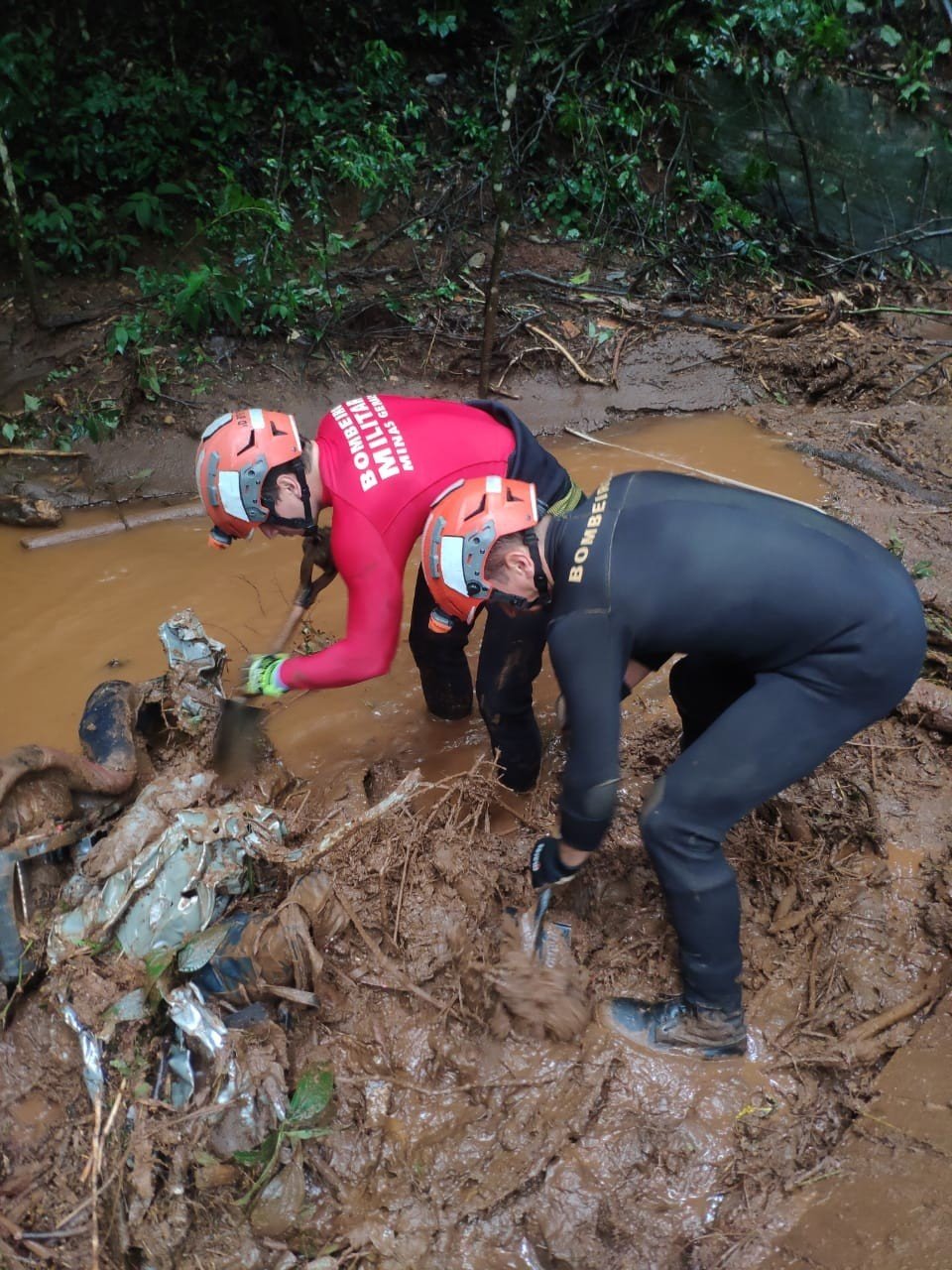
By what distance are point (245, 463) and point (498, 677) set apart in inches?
42.8

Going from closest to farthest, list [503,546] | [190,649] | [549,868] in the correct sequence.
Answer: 1. [503,546]
2. [549,868]
3. [190,649]

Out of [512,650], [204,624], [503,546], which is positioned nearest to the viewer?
[503,546]

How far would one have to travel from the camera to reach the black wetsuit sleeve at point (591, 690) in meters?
2.20

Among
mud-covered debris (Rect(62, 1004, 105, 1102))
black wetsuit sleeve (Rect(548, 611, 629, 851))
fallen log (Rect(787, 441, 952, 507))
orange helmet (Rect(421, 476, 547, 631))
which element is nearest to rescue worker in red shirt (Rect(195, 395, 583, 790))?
orange helmet (Rect(421, 476, 547, 631))

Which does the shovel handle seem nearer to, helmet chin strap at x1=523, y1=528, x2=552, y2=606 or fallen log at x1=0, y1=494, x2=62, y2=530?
helmet chin strap at x1=523, y1=528, x2=552, y2=606

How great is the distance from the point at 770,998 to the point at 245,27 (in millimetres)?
A: 8154

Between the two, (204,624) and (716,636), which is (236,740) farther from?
(716,636)

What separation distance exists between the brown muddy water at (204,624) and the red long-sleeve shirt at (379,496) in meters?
0.87

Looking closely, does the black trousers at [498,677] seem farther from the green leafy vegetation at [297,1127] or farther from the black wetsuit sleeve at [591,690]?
the green leafy vegetation at [297,1127]

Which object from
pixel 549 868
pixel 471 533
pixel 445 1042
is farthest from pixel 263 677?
pixel 445 1042

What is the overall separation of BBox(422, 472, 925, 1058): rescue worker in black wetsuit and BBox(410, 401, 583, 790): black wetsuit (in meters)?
0.40

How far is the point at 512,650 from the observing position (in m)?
3.10

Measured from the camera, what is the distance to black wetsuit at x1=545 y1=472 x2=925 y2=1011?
2209 mm

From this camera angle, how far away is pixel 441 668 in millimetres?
3754
